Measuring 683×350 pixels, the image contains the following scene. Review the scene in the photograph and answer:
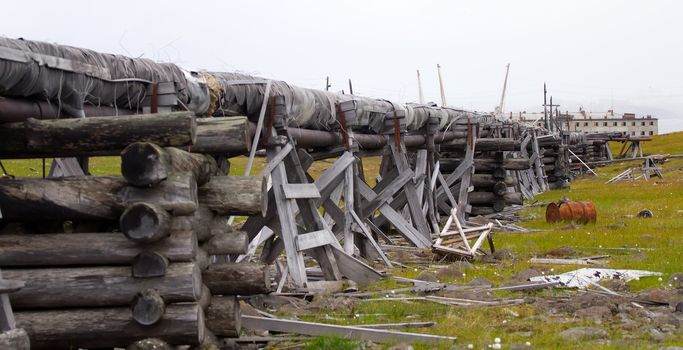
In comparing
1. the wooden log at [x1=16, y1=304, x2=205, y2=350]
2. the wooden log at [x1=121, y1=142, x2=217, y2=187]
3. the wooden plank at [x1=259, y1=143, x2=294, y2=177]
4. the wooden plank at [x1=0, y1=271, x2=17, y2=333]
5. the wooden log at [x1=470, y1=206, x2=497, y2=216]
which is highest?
the wooden log at [x1=121, y1=142, x2=217, y2=187]

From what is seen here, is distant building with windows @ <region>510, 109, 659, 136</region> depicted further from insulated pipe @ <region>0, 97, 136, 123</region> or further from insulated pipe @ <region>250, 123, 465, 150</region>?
insulated pipe @ <region>0, 97, 136, 123</region>

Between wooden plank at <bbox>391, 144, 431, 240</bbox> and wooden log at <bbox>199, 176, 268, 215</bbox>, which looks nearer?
wooden log at <bbox>199, 176, 268, 215</bbox>

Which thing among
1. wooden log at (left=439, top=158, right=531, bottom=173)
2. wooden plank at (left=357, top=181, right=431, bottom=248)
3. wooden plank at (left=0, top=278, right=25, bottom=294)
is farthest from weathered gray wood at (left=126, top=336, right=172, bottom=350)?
wooden log at (left=439, top=158, right=531, bottom=173)

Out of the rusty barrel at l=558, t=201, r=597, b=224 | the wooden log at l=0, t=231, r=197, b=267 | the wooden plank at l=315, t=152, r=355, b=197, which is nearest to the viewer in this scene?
the wooden log at l=0, t=231, r=197, b=267

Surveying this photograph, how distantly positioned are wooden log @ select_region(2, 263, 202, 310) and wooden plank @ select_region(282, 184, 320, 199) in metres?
4.51

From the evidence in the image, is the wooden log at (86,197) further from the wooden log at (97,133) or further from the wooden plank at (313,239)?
the wooden plank at (313,239)

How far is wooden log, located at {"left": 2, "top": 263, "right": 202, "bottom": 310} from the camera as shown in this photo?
20.6 feet

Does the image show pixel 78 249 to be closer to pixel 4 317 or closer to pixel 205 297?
pixel 4 317

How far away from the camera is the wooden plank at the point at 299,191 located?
35.5 ft

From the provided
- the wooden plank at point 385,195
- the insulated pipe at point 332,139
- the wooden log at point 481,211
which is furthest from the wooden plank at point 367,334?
the wooden log at point 481,211

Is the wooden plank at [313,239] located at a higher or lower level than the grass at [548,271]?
higher

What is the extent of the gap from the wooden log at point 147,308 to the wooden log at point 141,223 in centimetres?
42

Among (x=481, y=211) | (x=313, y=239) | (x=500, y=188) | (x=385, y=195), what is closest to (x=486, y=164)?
(x=500, y=188)

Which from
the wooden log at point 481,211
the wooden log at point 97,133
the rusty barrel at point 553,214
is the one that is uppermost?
the wooden log at point 97,133
